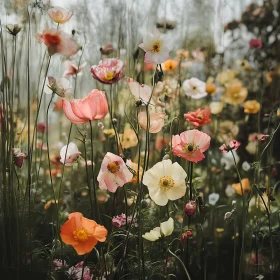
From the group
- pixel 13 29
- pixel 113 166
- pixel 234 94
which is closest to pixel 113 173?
pixel 113 166

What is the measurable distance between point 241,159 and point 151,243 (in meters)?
0.95

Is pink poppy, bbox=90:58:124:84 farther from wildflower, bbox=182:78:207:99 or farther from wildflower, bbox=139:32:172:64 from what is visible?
wildflower, bbox=182:78:207:99

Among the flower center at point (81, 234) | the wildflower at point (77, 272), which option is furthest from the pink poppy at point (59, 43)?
the wildflower at point (77, 272)

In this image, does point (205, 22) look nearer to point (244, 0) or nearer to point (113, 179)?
point (244, 0)

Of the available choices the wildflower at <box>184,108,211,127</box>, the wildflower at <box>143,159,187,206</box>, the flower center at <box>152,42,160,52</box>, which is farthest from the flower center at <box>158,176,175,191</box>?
the flower center at <box>152,42,160,52</box>

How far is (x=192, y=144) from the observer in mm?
929

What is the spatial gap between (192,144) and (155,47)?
0.19 m

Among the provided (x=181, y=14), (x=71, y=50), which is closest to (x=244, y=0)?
(x=181, y=14)

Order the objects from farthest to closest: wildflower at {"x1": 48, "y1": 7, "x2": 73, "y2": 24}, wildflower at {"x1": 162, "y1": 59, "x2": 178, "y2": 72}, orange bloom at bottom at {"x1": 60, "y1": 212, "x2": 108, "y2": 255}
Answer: wildflower at {"x1": 162, "y1": 59, "x2": 178, "y2": 72}
wildflower at {"x1": 48, "y1": 7, "x2": 73, "y2": 24}
orange bloom at bottom at {"x1": 60, "y1": 212, "x2": 108, "y2": 255}

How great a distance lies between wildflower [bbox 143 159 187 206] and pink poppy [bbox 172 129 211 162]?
0.03 meters

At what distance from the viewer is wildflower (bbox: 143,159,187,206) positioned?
0.90 m

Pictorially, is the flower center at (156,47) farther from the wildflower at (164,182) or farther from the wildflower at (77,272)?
the wildflower at (77,272)

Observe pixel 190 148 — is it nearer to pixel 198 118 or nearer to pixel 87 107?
pixel 198 118

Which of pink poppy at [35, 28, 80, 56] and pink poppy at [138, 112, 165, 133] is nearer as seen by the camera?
pink poppy at [35, 28, 80, 56]
